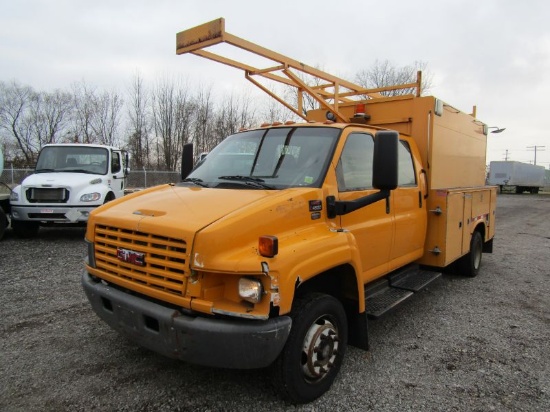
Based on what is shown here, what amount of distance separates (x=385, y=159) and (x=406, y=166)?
163 centimetres

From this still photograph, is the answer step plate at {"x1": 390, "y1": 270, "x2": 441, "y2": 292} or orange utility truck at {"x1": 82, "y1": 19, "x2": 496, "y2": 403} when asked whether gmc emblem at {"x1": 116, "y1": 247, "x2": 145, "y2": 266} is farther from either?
step plate at {"x1": 390, "y1": 270, "x2": 441, "y2": 292}

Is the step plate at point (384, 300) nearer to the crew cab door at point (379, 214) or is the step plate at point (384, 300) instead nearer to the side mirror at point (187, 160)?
the crew cab door at point (379, 214)

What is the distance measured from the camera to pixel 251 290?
2.55m

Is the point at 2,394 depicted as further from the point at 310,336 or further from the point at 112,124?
the point at 112,124

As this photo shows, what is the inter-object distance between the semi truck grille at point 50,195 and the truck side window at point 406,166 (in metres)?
7.27

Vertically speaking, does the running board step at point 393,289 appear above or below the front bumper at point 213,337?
below

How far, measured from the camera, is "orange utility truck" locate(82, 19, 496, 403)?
257 cm

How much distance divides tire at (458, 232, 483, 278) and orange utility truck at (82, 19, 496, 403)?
200 centimetres

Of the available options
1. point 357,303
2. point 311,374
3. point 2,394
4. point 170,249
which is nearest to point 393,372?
point 357,303

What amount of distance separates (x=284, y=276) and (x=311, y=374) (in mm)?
919

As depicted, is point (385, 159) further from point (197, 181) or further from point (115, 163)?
point (115, 163)

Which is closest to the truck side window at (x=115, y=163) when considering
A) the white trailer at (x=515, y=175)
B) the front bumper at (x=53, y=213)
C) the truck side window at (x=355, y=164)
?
the front bumper at (x=53, y=213)

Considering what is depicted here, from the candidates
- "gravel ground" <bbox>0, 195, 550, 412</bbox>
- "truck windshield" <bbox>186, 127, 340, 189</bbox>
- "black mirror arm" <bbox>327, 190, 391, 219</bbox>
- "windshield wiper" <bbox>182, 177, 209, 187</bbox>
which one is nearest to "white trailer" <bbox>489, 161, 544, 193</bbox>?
"gravel ground" <bbox>0, 195, 550, 412</bbox>

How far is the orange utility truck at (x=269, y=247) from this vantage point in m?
2.57
